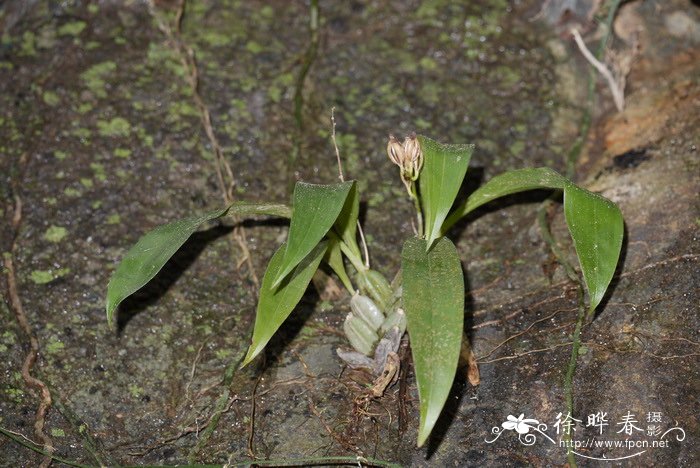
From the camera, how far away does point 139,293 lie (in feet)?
5.98

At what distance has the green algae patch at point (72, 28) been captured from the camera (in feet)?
7.58

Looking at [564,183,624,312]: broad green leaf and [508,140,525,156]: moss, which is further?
[508,140,525,156]: moss

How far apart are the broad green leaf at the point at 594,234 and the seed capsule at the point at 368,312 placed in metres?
0.44

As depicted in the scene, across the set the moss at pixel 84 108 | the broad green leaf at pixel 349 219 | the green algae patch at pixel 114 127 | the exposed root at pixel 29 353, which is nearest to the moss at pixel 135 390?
the exposed root at pixel 29 353

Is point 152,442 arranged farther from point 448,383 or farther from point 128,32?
point 128,32

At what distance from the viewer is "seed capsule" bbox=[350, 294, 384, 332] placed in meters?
1.61

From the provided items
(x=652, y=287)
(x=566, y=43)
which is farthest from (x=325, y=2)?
(x=652, y=287)

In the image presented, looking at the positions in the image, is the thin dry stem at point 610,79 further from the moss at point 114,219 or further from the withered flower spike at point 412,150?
the moss at point 114,219

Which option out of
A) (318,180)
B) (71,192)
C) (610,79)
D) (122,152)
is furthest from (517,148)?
(71,192)

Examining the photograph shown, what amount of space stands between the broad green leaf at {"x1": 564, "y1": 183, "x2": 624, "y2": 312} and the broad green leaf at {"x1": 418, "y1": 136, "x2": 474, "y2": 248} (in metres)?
0.22

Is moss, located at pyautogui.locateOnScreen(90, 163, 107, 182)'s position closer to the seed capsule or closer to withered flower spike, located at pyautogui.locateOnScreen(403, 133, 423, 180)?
the seed capsule

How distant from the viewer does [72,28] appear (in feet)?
7.63

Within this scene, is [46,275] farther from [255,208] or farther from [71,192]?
[255,208]

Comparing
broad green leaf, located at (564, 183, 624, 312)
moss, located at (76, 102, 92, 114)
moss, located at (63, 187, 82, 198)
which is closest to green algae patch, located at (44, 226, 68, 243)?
moss, located at (63, 187, 82, 198)
